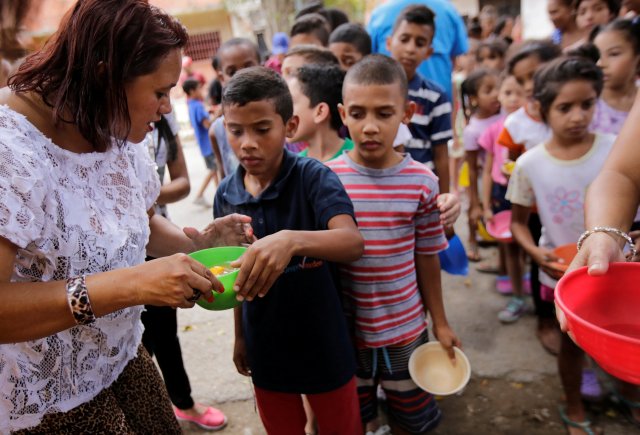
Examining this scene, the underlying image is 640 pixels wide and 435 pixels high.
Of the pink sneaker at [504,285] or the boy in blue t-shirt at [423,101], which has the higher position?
the boy in blue t-shirt at [423,101]

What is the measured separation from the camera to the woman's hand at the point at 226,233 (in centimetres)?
167

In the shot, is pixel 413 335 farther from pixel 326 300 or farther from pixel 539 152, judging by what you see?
pixel 539 152

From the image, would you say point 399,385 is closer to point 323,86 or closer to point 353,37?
point 323,86

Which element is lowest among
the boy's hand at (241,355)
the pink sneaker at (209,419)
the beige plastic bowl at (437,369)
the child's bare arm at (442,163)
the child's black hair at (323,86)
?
the pink sneaker at (209,419)

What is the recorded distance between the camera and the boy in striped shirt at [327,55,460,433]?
2.02 meters

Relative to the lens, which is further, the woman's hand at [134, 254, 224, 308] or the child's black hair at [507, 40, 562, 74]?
the child's black hair at [507, 40, 562, 74]

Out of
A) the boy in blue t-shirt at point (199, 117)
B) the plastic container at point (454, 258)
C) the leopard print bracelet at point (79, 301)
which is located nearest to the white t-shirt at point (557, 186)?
the plastic container at point (454, 258)

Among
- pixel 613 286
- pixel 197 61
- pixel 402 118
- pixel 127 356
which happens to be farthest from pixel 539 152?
pixel 197 61

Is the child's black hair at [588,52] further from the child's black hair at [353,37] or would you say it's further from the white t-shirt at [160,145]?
the white t-shirt at [160,145]

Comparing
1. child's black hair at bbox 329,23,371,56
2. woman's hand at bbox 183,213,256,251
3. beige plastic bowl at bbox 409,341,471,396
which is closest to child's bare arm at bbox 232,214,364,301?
woman's hand at bbox 183,213,256,251

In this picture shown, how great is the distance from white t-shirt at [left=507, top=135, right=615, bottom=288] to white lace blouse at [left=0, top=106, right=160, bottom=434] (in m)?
2.08

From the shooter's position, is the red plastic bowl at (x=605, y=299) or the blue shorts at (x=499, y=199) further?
the blue shorts at (x=499, y=199)

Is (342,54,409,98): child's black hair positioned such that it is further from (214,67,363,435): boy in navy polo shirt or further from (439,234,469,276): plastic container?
(439,234,469,276): plastic container

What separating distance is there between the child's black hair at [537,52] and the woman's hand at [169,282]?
344cm
